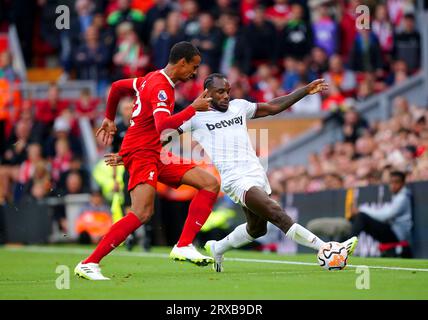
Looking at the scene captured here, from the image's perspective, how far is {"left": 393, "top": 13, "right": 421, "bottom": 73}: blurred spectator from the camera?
20.0 meters

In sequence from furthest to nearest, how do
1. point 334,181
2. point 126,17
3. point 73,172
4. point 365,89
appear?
point 126,17, point 73,172, point 365,89, point 334,181

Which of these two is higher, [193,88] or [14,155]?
[193,88]

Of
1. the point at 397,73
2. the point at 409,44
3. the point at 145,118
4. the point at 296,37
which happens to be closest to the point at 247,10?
the point at 296,37

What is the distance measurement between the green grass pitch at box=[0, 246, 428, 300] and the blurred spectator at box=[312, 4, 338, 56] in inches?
325

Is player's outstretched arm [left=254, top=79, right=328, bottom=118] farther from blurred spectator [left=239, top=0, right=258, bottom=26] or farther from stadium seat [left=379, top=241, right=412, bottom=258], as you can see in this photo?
blurred spectator [left=239, top=0, right=258, bottom=26]

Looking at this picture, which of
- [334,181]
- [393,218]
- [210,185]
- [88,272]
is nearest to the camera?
[88,272]

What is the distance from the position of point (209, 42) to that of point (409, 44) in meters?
4.20

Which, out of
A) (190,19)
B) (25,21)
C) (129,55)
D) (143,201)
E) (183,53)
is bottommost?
(143,201)

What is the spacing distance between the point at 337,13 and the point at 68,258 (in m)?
9.52

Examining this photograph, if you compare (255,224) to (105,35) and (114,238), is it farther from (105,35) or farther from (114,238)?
(105,35)

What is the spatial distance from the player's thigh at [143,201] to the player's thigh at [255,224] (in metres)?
1.17

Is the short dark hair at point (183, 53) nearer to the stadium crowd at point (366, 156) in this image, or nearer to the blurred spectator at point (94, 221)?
the stadium crowd at point (366, 156)

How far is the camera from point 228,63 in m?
22.4

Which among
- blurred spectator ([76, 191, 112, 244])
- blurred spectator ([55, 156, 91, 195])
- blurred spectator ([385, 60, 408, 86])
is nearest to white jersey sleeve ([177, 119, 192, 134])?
blurred spectator ([76, 191, 112, 244])
